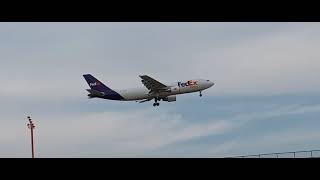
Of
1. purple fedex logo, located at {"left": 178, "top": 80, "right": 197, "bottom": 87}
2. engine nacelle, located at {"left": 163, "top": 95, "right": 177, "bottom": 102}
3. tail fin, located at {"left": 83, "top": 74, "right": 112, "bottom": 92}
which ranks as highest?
tail fin, located at {"left": 83, "top": 74, "right": 112, "bottom": 92}

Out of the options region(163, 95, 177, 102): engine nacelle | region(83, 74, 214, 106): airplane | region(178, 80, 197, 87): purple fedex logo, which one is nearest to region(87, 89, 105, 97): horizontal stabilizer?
region(83, 74, 214, 106): airplane

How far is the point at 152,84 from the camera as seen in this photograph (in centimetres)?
9262

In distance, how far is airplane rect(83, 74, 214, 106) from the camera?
89.6 metres

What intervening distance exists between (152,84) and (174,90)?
14.7ft

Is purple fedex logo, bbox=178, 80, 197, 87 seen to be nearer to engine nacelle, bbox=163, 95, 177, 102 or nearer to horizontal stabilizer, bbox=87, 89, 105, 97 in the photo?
engine nacelle, bbox=163, 95, 177, 102

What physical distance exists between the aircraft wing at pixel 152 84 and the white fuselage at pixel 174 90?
0.85 meters

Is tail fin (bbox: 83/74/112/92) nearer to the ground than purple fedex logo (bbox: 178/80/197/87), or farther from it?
farther from it

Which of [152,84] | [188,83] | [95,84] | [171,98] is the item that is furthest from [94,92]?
[188,83]

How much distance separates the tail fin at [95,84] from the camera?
3874 inches
